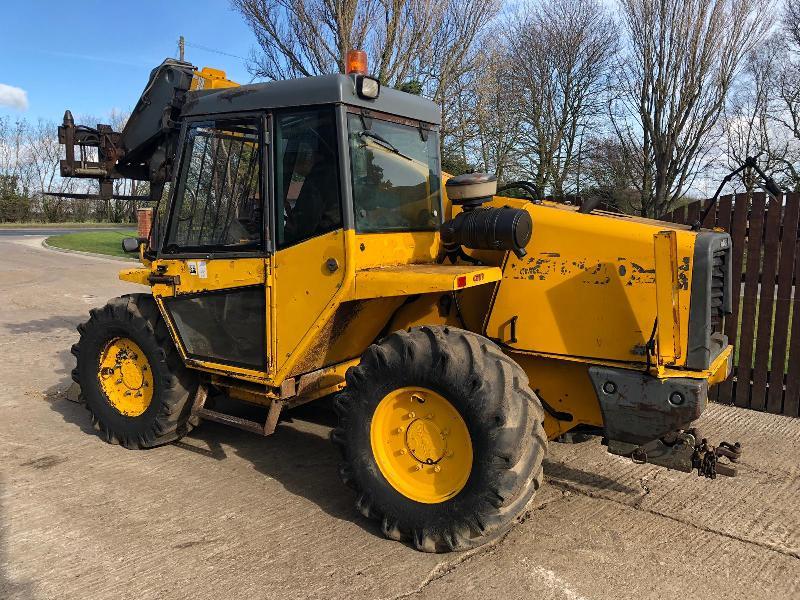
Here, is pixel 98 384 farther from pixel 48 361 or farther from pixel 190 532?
pixel 48 361

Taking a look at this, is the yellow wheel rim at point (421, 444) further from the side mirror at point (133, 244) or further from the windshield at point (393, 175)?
the side mirror at point (133, 244)

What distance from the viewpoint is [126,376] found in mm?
4973

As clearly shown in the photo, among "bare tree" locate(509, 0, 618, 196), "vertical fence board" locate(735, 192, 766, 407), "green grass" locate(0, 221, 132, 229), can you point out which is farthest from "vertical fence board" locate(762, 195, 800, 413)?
"green grass" locate(0, 221, 132, 229)

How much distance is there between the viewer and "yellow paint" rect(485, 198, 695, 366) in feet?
Answer: 11.2

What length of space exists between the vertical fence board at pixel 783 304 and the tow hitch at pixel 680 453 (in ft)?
9.27

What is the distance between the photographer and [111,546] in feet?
11.3

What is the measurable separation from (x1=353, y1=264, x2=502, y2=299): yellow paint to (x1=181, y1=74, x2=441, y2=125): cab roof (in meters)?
1.05

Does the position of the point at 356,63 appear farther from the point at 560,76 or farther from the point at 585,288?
the point at 560,76

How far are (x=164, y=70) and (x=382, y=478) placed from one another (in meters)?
3.56

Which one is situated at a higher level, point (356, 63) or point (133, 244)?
point (356, 63)

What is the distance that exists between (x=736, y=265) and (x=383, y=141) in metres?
4.07

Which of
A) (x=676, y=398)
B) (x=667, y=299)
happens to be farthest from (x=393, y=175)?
(x=676, y=398)

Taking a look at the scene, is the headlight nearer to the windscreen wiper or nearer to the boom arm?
the windscreen wiper

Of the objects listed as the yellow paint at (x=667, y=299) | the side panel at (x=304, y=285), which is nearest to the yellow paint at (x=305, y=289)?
the side panel at (x=304, y=285)
